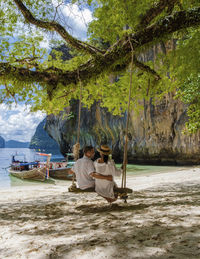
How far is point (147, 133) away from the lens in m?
22.6

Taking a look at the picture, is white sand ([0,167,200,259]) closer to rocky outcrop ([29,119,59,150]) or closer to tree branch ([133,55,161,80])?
tree branch ([133,55,161,80])

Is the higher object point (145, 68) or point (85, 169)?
point (145, 68)

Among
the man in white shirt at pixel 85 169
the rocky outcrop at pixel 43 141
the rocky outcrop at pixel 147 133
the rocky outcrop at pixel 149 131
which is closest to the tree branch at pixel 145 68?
the man in white shirt at pixel 85 169

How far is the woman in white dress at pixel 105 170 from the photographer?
130 inches

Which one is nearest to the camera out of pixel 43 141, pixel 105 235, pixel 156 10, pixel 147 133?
pixel 105 235

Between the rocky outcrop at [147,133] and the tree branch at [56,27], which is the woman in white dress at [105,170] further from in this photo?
the rocky outcrop at [147,133]

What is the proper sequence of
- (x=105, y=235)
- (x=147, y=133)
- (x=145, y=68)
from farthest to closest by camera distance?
(x=147, y=133)
(x=145, y=68)
(x=105, y=235)

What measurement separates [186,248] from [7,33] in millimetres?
6382

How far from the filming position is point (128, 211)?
3197 mm

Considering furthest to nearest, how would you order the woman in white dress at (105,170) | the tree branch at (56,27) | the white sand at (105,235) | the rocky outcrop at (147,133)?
the rocky outcrop at (147,133), the tree branch at (56,27), the woman in white dress at (105,170), the white sand at (105,235)

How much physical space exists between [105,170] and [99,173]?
0.11 m

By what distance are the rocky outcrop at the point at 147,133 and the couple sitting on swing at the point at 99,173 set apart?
12.7 meters

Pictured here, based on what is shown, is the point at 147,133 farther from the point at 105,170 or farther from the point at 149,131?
the point at 105,170

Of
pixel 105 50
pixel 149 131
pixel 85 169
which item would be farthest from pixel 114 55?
pixel 149 131
